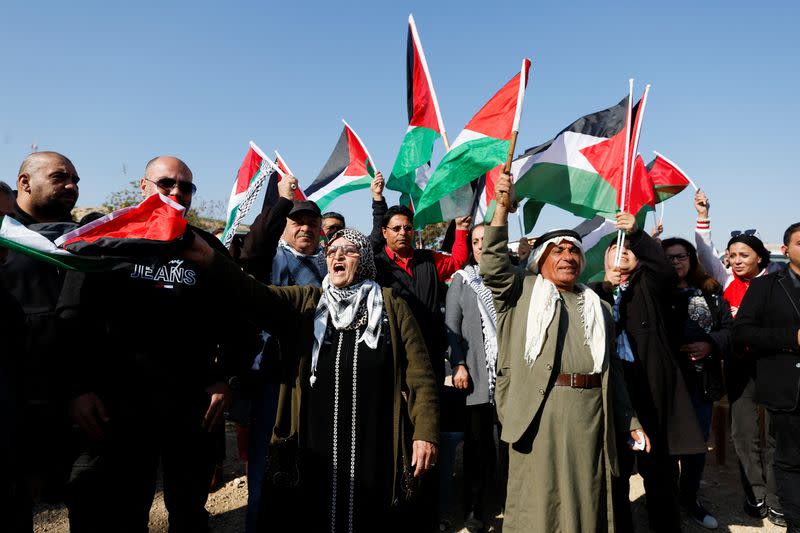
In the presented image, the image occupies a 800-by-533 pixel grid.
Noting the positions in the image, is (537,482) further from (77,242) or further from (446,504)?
(77,242)

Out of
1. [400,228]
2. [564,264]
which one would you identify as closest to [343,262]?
[564,264]

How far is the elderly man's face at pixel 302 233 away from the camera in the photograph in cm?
399

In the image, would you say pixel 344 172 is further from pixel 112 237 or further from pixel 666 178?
pixel 112 237

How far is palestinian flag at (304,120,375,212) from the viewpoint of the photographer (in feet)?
19.0

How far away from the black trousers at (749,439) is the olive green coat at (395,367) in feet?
11.2

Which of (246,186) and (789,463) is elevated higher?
(246,186)

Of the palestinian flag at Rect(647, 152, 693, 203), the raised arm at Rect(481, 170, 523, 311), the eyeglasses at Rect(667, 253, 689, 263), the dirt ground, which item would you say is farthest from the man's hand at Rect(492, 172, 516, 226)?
the palestinian flag at Rect(647, 152, 693, 203)

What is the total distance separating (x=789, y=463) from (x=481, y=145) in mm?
3062

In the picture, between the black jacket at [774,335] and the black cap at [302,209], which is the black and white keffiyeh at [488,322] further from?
the black jacket at [774,335]

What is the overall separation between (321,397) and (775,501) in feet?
13.6

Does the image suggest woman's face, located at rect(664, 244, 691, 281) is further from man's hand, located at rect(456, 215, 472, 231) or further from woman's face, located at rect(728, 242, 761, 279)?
man's hand, located at rect(456, 215, 472, 231)

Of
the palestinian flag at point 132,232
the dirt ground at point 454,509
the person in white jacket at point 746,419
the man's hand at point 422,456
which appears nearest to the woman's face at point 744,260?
the person in white jacket at point 746,419

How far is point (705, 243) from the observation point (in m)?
4.95

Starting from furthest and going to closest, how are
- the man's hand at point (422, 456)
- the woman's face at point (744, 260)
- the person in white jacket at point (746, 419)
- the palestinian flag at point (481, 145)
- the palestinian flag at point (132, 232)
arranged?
the woman's face at point (744, 260), the person in white jacket at point (746, 419), the palestinian flag at point (481, 145), the man's hand at point (422, 456), the palestinian flag at point (132, 232)
